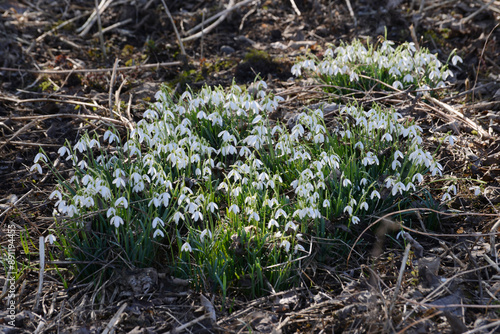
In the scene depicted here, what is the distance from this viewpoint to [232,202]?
2855 millimetres

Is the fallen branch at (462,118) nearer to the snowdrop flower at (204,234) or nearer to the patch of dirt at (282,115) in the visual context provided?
the patch of dirt at (282,115)

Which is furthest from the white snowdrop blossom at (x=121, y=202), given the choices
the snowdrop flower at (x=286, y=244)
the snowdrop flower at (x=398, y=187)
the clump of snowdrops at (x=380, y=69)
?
the clump of snowdrops at (x=380, y=69)

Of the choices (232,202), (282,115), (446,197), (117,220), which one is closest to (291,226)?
(232,202)

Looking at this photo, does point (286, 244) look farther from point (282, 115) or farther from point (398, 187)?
point (282, 115)

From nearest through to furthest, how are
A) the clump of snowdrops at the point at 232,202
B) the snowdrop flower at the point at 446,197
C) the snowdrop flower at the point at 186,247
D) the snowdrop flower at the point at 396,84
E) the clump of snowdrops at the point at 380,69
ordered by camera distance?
the snowdrop flower at the point at 186,247 → the clump of snowdrops at the point at 232,202 → the snowdrop flower at the point at 446,197 → the snowdrop flower at the point at 396,84 → the clump of snowdrops at the point at 380,69

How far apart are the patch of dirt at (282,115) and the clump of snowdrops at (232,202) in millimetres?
143

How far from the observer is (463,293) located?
2361 mm

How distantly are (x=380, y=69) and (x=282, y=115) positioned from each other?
100 centimetres

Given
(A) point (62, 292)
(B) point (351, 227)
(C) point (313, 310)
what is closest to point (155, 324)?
(A) point (62, 292)

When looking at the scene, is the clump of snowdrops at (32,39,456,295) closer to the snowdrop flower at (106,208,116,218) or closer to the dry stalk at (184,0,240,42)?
the snowdrop flower at (106,208,116,218)

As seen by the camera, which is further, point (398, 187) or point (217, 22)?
point (217, 22)

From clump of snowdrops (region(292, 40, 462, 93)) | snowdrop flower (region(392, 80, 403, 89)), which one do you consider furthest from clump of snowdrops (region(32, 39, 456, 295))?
clump of snowdrops (region(292, 40, 462, 93))

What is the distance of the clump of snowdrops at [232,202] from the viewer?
2.57 metres

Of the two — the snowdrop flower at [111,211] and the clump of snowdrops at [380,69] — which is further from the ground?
the clump of snowdrops at [380,69]
